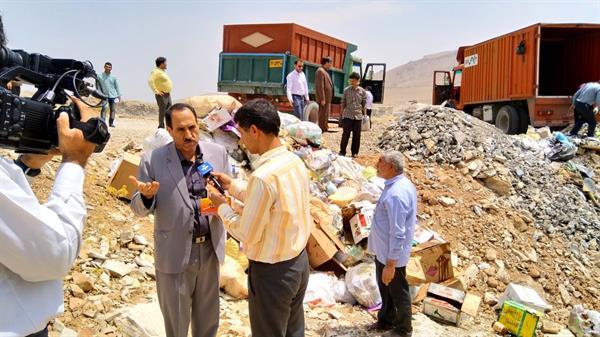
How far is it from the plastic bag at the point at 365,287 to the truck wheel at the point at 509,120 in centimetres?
773

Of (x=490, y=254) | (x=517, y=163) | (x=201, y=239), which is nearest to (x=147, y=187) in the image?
(x=201, y=239)

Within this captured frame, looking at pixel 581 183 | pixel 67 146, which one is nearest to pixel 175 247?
pixel 67 146

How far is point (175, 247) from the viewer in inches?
98.0

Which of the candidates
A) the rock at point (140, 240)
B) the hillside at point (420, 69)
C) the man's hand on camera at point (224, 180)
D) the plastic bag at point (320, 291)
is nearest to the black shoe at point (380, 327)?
the plastic bag at point (320, 291)

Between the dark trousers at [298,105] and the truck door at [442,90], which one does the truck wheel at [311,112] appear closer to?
the dark trousers at [298,105]

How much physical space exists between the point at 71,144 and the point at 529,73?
10269 millimetres

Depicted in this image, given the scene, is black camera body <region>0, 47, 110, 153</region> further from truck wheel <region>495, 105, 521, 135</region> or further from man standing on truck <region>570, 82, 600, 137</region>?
truck wheel <region>495, 105, 521, 135</region>

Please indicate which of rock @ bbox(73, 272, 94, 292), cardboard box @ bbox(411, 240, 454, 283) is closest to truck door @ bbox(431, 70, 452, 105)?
cardboard box @ bbox(411, 240, 454, 283)

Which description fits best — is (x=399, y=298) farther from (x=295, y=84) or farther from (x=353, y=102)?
(x=295, y=84)

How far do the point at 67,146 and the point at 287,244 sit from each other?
114 cm

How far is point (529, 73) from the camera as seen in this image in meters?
9.77

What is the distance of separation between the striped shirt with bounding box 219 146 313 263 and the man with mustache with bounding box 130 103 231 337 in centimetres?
36

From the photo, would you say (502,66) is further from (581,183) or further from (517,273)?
(517,273)

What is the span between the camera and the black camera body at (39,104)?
1345 millimetres
